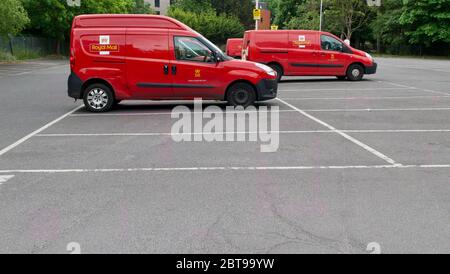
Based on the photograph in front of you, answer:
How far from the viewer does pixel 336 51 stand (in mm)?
21500

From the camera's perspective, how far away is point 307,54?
21.5 meters

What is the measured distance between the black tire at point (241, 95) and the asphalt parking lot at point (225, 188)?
199 centimetres

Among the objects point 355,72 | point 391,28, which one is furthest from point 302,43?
point 391,28

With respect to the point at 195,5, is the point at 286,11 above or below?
below

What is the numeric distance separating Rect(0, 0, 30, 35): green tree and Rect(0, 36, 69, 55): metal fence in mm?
4508

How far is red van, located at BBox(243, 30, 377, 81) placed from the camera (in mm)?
21469

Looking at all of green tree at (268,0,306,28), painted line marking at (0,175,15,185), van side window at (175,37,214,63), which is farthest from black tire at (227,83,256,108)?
green tree at (268,0,306,28)

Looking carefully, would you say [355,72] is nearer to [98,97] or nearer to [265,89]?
[265,89]

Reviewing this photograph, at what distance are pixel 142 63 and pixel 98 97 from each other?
1307 mm

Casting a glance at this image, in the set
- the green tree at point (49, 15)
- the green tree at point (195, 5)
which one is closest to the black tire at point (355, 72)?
the green tree at point (49, 15)

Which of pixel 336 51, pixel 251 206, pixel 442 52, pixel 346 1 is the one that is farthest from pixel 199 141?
pixel 346 1

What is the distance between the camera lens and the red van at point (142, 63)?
12609 millimetres
